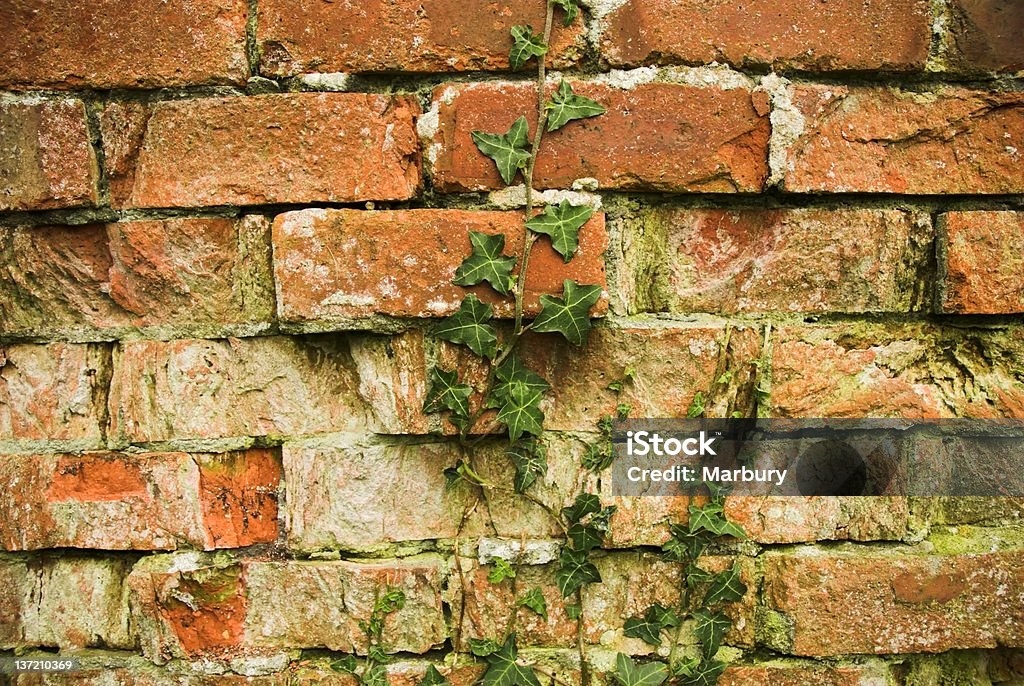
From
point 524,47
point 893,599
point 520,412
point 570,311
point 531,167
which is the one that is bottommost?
point 893,599

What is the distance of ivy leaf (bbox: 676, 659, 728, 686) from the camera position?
32.6 inches

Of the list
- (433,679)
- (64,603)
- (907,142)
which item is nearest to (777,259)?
(907,142)

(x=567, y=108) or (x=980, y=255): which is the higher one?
(x=567, y=108)

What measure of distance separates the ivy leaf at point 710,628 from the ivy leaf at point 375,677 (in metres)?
0.39

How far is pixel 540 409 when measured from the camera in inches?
32.7

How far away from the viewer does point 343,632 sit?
83 centimetres

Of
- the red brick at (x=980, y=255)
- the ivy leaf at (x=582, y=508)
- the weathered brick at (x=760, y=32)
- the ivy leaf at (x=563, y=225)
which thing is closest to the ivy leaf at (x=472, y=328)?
the ivy leaf at (x=563, y=225)

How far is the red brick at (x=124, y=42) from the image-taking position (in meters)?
0.80

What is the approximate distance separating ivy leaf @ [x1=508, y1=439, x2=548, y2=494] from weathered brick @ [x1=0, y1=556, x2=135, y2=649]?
0.51m

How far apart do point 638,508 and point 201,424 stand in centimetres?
55

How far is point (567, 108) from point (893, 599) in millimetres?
705

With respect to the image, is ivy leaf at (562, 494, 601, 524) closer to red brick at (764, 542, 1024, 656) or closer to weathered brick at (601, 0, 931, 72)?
red brick at (764, 542, 1024, 656)

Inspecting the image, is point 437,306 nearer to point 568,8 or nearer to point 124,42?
point 568,8
